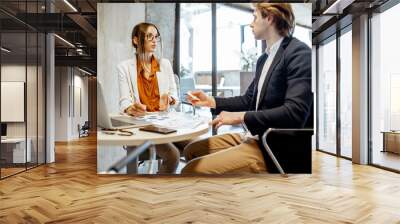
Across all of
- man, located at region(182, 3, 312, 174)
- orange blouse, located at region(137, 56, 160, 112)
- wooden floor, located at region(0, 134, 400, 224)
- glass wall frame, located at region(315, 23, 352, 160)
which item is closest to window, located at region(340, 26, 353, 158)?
glass wall frame, located at region(315, 23, 352, 160)

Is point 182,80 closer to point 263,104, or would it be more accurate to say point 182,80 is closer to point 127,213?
point 263,104

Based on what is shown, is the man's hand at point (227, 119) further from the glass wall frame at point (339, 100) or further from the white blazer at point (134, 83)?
the glass wall frame at point (339, 100)

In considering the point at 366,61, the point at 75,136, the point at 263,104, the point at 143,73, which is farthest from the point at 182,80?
the point at 75,136

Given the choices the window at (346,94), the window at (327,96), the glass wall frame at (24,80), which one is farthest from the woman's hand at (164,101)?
the window at (327,96)

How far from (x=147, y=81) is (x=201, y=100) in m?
0.69

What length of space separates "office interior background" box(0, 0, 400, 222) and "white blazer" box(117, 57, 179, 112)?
0.12 meters

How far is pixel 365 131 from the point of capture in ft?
23.2

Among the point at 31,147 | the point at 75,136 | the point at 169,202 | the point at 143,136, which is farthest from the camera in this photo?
the point at 75,136

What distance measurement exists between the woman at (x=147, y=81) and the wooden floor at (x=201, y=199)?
59cm

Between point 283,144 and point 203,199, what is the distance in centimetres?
122

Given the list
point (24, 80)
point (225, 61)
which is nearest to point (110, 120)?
point (225, 61)

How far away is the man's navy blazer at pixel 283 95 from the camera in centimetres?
437

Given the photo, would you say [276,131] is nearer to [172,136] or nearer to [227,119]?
[227,119]

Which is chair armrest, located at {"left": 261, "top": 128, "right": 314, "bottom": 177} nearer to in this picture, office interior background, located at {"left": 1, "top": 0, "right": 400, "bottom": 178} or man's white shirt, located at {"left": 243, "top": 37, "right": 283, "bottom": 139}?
man's white shirt, located at {"left": 243, "top": 37, "right": 283, "bottom": 139}
